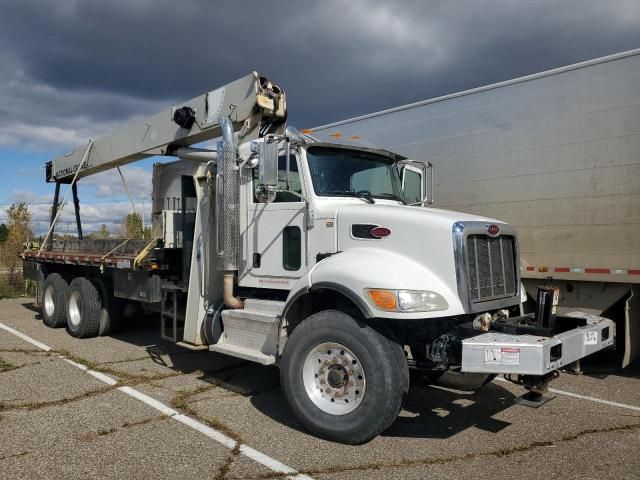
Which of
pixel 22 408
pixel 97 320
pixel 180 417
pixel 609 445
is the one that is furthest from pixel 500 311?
pixel 97 320

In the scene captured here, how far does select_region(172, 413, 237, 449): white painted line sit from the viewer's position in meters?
4.47

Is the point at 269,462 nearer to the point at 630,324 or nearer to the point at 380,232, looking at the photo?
the point at 380,232

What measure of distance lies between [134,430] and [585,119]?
583cm

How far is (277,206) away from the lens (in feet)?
18.1

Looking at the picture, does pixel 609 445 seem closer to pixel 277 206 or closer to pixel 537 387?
pixel 537 387

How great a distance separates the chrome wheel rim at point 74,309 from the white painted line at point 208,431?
191 inches

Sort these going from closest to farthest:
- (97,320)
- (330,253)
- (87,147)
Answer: (330,253) < (97,320) < (87,147)

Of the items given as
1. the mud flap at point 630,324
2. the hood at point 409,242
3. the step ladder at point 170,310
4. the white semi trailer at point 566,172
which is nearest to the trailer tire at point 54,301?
the step ladder at point 170,310

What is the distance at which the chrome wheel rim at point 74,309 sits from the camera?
359 inches

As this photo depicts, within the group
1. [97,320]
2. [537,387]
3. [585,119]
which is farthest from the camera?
[97,320]

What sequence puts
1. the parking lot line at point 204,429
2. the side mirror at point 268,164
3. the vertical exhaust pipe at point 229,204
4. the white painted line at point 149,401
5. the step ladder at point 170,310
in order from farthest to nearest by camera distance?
the step ladder at point 170,310
the vertical exhaust pipe at point 229,204
the white painted line at point 149,401
the side mirror at point 268,164
the parking lot line at point 204,429

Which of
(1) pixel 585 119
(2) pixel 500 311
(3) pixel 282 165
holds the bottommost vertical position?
(2) pixel 500 311

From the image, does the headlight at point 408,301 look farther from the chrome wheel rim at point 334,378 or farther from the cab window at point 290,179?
the cab window at point 290,179

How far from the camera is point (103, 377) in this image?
648 centimetres
